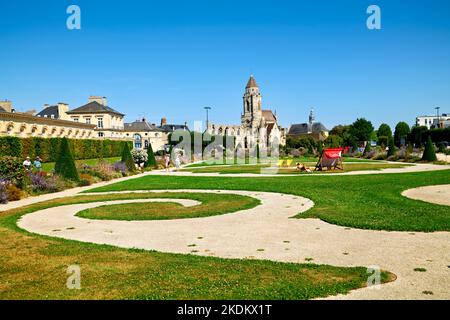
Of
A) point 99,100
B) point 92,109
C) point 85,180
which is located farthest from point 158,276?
point 99,100

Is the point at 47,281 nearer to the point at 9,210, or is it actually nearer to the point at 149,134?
the point at 9,210

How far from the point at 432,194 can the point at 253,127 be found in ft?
332

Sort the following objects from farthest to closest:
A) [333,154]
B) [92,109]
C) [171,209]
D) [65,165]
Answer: [92,109] → [333,154] → [65,165] → [171,209]

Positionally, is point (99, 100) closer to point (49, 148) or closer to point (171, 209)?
point (49, 148)

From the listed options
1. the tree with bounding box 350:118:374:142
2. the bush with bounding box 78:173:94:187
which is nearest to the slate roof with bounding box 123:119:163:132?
the tree with bounding box 350:118:374:142

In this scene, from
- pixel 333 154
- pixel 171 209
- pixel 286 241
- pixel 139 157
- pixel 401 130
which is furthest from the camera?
pixel 401 130

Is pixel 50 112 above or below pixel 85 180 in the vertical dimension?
above

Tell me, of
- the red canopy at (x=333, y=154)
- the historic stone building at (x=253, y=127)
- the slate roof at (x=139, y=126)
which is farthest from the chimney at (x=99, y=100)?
the red canopy at (x=333, y=154)

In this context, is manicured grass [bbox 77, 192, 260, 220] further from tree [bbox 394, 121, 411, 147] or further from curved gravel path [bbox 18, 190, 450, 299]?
tree [bbox 394, 121, 411, 147]

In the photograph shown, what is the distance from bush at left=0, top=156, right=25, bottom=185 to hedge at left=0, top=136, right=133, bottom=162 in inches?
570

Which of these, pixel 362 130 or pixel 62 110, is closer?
pixel 62 110

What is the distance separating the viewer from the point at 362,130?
104 m
